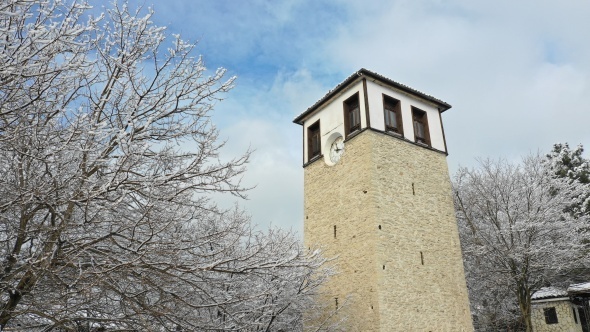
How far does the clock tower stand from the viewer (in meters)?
12.9

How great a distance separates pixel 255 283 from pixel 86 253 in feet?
18.3

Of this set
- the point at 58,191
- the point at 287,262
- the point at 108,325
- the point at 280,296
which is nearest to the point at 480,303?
the point at 280,296

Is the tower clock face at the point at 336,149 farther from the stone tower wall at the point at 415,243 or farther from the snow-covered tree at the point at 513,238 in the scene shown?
the snow-covered tree at the point at 513,238

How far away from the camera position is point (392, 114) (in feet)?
53.0

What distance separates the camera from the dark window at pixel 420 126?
16.6 metres

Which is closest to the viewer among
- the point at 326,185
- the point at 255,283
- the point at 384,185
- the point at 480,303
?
the point at 255,283

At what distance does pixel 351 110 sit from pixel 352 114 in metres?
0.19

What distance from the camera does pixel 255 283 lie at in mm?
9898

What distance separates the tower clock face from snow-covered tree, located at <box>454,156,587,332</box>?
254 inches

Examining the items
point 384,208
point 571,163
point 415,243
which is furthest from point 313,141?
point 571,163

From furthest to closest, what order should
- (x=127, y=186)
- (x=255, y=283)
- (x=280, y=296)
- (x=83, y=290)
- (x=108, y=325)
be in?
(x=280, y=296), (x=255, y=283), (x=108, y=325), (x=127, y=186), (x=83, y=290)

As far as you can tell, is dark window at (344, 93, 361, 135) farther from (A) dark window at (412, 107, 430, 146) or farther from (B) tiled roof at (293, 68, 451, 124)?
(A) dark window at (412, 107, 430, 146)

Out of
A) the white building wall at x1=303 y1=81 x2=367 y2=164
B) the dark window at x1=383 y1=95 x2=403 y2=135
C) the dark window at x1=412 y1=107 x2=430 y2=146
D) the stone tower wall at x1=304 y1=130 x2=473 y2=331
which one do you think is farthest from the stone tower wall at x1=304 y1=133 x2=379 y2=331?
the dark window at x1=412 y1=107 x2=430 y2=146

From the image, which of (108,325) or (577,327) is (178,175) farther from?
(577,327)
